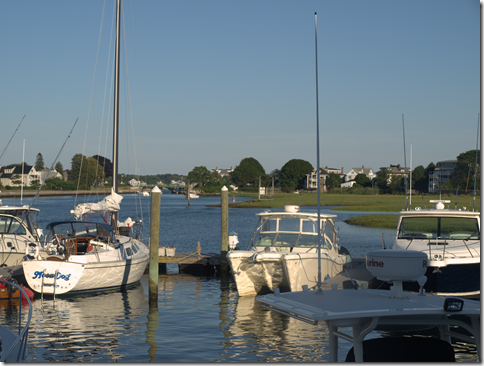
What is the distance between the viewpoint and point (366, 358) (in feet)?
19.9

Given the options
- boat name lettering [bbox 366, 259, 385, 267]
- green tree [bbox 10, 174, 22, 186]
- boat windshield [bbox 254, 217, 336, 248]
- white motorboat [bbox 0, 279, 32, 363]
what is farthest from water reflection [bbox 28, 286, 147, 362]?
→ green tree [bbox 10, 174, 22, 186]

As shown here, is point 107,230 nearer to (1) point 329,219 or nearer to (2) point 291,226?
(2) point 291,226

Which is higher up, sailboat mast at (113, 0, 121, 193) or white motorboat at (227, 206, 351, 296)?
sailboat mast at (113, 0, 121, 193)

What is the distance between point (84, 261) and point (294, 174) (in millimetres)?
160861

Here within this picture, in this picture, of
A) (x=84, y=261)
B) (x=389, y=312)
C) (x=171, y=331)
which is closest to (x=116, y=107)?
(x=84, y=261)

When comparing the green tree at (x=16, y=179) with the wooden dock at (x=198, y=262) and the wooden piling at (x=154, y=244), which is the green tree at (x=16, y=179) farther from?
the wooden piling at (x=154, y=244)

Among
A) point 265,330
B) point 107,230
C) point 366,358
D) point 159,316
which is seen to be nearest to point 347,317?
point 366,358

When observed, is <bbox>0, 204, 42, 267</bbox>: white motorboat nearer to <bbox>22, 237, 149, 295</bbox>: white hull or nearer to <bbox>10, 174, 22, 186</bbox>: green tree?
<bbox>22, 237, 149, 295</bbox>: white hull

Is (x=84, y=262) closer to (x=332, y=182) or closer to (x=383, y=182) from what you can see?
(x=383, y=182)

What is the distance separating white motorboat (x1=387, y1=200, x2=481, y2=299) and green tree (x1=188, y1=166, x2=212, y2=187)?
166m

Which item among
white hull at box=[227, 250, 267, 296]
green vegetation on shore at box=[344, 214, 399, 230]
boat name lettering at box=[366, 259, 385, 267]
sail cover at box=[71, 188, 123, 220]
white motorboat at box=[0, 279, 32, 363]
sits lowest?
green vegetation on shore at box=[344, 214, 399, 230]

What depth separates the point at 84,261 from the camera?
16.1 m

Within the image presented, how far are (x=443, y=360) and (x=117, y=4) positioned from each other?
69.9 ft

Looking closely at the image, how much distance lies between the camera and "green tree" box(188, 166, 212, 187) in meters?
182
